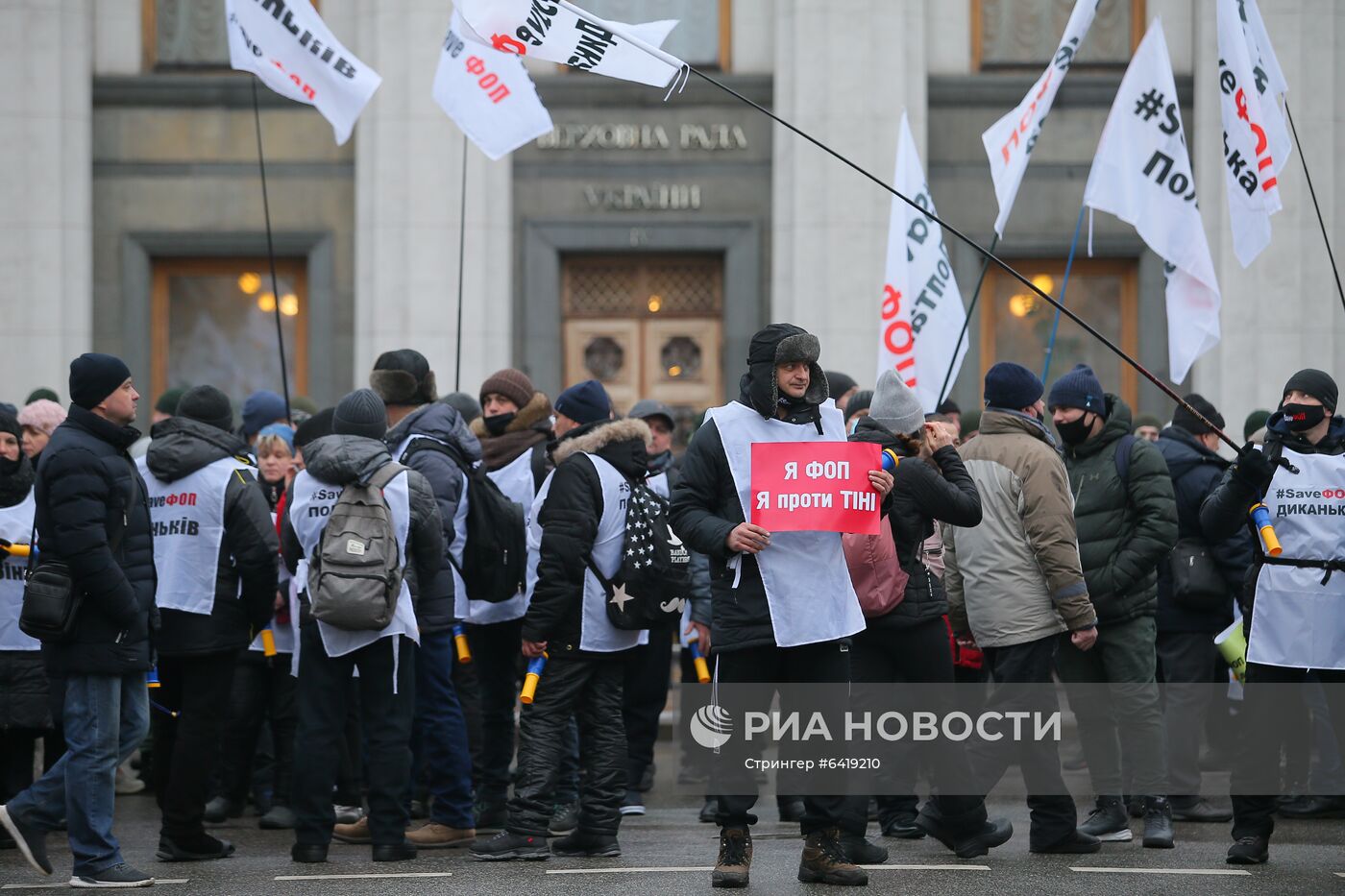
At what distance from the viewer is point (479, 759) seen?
9.58m

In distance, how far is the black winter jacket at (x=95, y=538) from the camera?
23.6 feet

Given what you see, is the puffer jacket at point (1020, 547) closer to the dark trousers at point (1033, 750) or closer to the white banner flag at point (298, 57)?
the dark trousers at point (1033, 750)

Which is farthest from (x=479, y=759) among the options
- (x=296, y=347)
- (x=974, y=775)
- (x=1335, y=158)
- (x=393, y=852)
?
(x=1335, y=158)

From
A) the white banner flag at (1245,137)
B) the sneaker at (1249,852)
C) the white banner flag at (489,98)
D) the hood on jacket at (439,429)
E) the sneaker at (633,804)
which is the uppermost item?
the white banner flag at (489,98)

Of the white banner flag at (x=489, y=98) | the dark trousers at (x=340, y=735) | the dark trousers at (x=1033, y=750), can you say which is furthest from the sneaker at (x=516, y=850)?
the white banner flag at (x=489, y=98)

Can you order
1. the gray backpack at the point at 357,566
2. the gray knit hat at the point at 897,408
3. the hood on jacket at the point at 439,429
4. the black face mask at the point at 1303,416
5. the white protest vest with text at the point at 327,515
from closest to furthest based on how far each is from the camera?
the gray knit hat at the point at 897,408 → the gray backpack at the point at 357,566 → the white protest vest with text at the point at 327,515 → the black face mask at the point at 1303,416 → the hood on jacket at the point at 439,429

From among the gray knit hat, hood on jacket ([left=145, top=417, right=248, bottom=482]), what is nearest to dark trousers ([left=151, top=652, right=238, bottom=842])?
hood on jacket ([left=145, top=417, right=248, bottom=482])

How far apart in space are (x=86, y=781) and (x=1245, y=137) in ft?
21.5

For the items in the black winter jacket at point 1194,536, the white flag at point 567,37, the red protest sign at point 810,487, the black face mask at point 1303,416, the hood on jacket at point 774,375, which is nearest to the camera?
the red protest sign at point 810,487

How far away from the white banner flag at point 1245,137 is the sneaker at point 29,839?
6504mm

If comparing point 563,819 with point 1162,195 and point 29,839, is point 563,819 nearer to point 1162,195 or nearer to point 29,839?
point 29,839

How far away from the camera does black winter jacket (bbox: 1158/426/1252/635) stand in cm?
981

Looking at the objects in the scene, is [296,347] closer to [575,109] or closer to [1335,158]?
[575,109]

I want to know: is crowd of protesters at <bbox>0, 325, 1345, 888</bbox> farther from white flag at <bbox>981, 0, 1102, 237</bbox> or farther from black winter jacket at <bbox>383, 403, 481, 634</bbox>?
white flag at <bbox>981, 0, 1102, 237</bbox>
